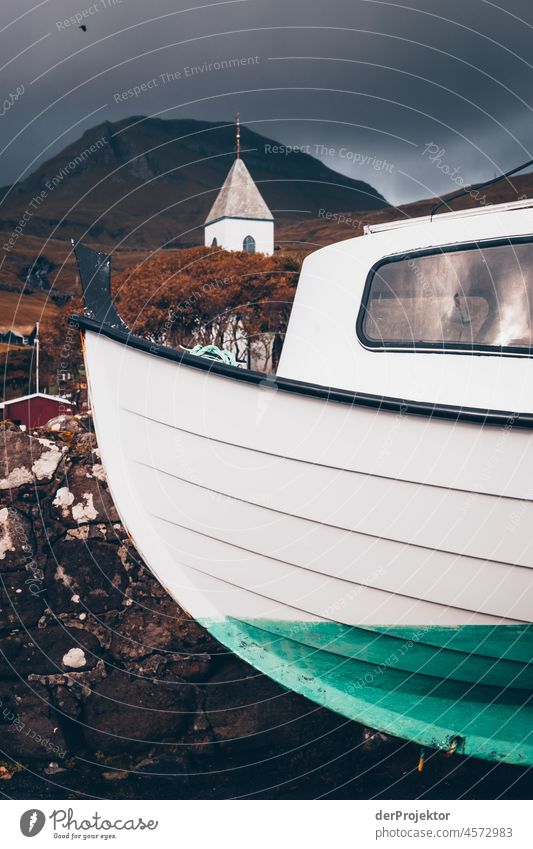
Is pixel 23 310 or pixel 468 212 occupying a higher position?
pixel 23 310

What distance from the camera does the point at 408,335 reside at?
224 inches

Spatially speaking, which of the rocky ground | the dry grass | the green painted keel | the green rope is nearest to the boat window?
the green rope

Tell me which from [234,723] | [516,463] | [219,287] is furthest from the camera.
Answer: [219,287]

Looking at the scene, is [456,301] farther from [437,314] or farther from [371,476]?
[371,476]

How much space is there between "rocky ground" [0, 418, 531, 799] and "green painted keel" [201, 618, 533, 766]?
12.6 feet

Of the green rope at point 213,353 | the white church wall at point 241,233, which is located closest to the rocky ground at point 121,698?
the green rope at point 213,353

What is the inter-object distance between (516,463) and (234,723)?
707 centimetres

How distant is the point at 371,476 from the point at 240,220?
52.2 meters

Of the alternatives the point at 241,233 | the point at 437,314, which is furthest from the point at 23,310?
the point at 437,314

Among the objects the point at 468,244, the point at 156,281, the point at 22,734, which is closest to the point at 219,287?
the point at 156,281

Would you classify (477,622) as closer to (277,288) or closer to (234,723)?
(234,723)

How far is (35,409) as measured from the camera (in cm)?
2630

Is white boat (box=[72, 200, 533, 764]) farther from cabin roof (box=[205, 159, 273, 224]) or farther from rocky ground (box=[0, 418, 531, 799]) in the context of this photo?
cabin roof (box=[205, 159, 273, 224])

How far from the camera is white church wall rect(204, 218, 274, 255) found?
5419cm
